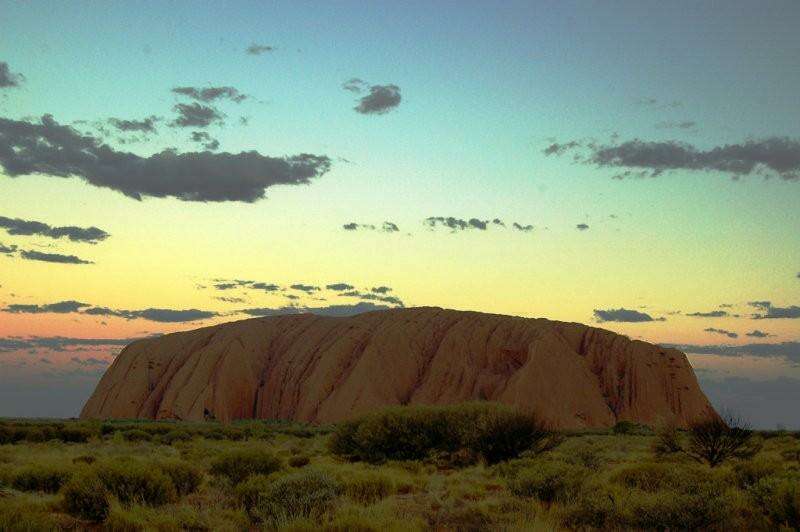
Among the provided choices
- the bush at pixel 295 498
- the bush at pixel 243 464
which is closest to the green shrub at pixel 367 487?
the bush at pixel 295 498

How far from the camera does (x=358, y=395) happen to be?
71.9 m

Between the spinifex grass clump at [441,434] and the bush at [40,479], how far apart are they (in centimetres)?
1269

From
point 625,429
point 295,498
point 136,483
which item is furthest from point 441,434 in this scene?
point 625,429

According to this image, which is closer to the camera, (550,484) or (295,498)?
(295,498)

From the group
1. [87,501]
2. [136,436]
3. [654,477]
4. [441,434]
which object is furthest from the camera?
[136,436]

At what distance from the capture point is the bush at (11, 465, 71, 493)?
18.8 metres

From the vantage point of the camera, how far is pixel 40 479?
18.9 metres

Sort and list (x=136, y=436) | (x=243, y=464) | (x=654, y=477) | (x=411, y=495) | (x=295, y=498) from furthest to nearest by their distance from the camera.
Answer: (x=136, y=436) < (x=243, y=464) < (x=654, y=477) < (x=411, y=495) < (x=295, y=498)

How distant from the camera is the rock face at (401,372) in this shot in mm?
71938

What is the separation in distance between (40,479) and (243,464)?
514cm

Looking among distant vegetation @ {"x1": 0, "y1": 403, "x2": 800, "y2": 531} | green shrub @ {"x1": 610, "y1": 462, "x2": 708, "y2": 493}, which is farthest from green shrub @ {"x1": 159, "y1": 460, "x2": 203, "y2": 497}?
green shrub @ {"x1": 610, "y1": 462, "x2": 708, "y2": 493}

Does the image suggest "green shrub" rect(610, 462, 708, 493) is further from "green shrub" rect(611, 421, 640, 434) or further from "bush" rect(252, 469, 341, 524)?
"green shrub" rect(611, 421, 640, 434)

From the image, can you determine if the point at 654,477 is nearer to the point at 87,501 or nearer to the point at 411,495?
the point at 411,495

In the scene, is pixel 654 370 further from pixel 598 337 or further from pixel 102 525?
pixel 102 525
